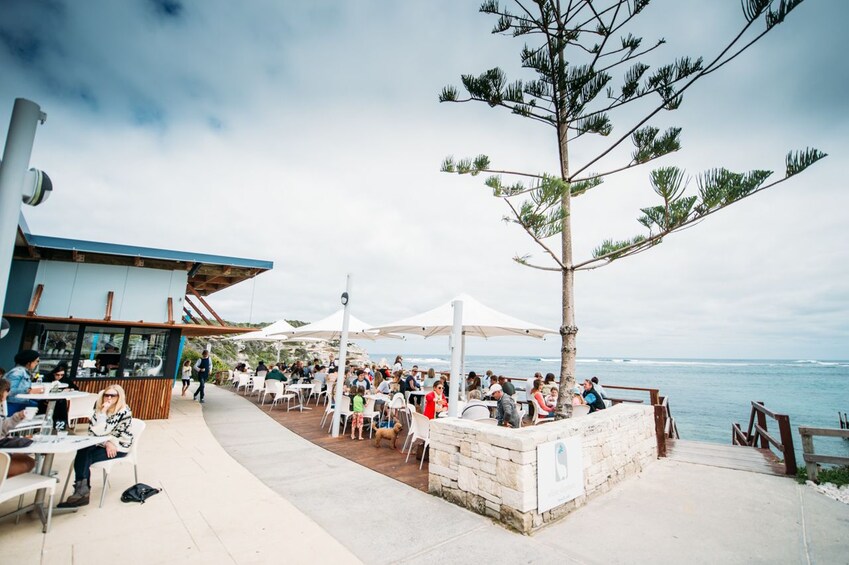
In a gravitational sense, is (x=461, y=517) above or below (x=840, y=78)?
below

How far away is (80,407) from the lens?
596 cm

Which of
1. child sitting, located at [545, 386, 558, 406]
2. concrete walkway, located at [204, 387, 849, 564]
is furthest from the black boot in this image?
child sitting, located at [545, 386, 558, 406]

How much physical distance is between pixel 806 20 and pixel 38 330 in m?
13.5

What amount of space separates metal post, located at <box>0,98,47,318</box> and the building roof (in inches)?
285

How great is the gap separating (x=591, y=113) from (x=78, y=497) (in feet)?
24.9

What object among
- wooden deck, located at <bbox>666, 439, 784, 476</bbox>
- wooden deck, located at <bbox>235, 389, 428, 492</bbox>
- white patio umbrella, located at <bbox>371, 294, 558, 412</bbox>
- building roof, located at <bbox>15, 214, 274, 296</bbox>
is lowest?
wooden deck, located at <bbox>235, 389, 428, 492</bbox>

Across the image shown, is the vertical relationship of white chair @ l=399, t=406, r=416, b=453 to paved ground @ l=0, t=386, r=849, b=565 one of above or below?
above

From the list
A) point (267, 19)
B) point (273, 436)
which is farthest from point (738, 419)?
point (267, 19)

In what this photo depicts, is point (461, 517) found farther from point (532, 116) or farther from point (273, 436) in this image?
point (532, 116)

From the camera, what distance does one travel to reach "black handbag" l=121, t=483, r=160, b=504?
12.0 feet

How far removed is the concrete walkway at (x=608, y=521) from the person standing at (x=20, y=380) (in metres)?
2.99

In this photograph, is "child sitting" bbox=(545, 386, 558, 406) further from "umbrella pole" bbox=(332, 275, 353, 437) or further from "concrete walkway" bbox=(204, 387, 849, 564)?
"umbrella pole" bbox=(332, 275, 353, 437)

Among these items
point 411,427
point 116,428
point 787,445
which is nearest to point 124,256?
point 116,428

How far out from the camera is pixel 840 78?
4.48 m
